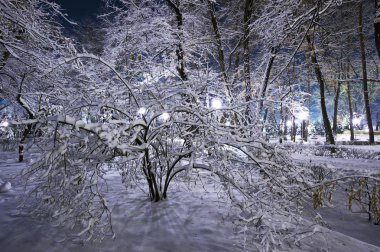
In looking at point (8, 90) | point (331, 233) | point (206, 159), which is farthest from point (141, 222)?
point (8, 90)

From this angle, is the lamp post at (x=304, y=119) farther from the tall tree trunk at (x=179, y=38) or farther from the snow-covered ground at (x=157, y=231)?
the tall tree trunk at (x=179, y=38)

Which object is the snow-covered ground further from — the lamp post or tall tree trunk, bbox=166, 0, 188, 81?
tall tree trunk, bbox=166, 0, 188, 81

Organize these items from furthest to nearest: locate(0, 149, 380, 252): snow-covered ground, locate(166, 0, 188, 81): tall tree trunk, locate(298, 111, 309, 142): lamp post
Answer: locate(166, 0, 188, 81): tall tree trunk, locate(298, 111, 309, 142): lamp post, locate(0, 149, 380, 252): snow-covered ground

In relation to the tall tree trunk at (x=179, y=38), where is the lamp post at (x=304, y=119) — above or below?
below

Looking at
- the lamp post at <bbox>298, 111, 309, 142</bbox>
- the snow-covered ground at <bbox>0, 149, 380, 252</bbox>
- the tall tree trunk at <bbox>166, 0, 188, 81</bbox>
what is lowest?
the snow-covered ground at <bbox>0, 149, 380, 252</bbox>

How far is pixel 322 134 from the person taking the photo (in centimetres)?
3888

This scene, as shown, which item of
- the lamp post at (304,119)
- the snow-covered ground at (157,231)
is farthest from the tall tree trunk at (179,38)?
the snow-covered ground at (157,231)

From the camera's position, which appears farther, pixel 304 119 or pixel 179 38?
pixel 179 38

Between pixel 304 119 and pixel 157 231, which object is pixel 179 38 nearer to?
pixel 304 119

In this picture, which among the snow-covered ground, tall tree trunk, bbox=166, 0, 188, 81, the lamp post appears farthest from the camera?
tall tree trunk, bbox=166, 0, 188, 81

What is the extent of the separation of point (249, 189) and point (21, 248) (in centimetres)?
304

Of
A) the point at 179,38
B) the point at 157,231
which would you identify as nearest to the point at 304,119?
the point at 179,38

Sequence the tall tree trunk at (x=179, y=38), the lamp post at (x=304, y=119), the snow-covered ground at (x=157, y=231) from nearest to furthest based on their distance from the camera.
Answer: the snow-covered ground at (x=157, y=231)
the lamp post at (x=304, y=119)
the tall tree trunk at (x=179, y=38)

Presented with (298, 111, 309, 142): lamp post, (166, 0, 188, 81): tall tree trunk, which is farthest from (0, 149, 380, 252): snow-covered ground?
(166, 0, 188, 81): tall tree trunk
